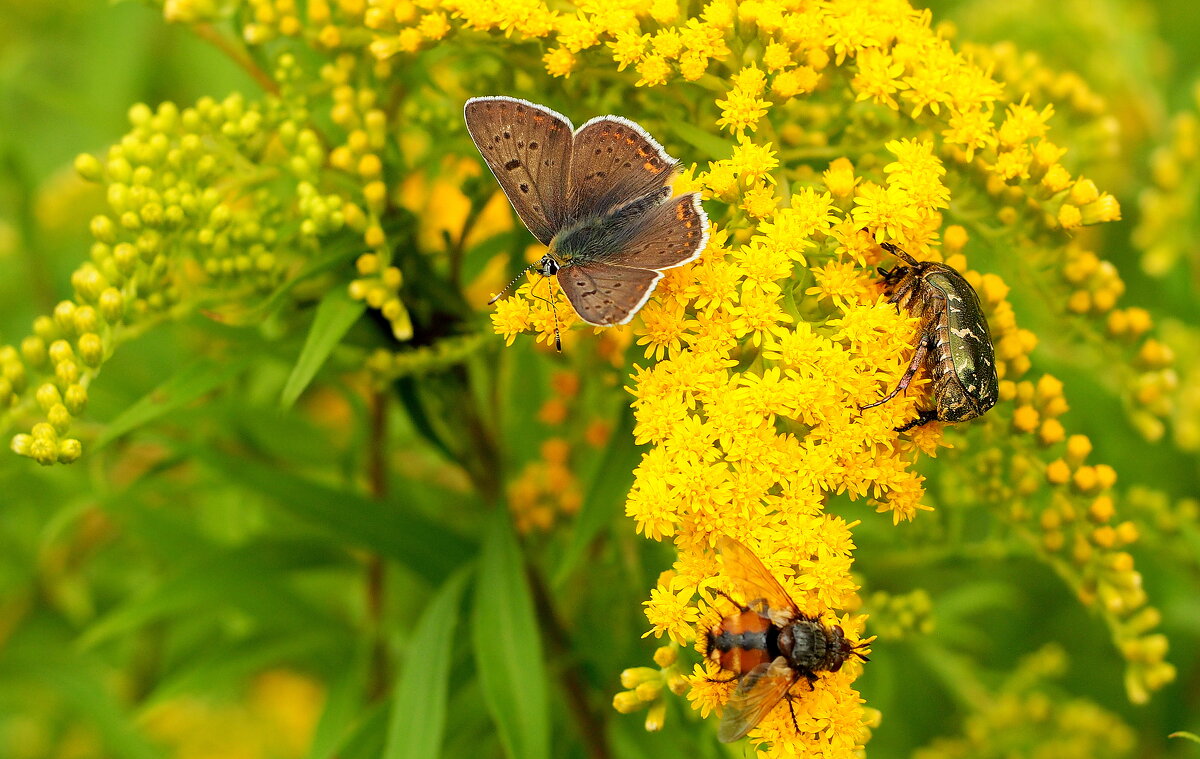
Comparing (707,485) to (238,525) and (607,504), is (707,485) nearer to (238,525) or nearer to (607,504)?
(607,504)

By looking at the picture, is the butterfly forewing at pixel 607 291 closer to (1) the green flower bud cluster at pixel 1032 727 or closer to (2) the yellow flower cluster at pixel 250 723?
(1) the green flower bud cluster at pixel 1032 727

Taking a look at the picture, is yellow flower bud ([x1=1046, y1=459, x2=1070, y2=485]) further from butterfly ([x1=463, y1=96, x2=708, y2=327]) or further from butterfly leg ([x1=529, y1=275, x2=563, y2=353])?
butterfly leg ([x1=529, y1=275, x2=563, y2=353])

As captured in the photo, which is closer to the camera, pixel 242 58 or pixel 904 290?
pixel 904 290

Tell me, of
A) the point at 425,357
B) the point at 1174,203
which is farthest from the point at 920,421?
the point at 1174,203

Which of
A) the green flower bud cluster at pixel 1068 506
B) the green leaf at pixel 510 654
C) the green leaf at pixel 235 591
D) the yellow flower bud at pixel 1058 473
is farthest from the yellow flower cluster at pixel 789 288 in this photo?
the green leaf at pixel 235 591

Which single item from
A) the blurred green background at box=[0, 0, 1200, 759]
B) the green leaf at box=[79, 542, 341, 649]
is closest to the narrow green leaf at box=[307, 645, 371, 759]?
the blurred green background at box=[0, 0, 1200, 759]

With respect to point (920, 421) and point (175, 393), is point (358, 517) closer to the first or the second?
point (175, 393)

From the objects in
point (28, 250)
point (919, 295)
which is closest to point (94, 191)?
point (28, 250)
